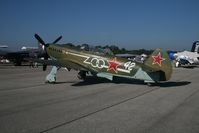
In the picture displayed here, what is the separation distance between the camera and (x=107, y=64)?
13.9 m

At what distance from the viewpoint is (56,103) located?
8781mm

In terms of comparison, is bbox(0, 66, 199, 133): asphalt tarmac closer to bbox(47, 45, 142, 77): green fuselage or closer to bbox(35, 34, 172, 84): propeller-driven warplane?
bbox(35, 34, 172, 84): propeller-driven warplane

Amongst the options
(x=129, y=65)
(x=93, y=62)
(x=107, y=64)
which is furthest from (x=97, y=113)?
(x=93, y=62)

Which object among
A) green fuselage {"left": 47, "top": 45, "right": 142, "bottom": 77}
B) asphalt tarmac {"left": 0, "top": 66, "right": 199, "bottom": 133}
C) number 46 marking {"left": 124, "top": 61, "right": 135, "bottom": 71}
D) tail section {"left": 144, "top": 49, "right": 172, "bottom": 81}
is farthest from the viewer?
green fuselage {"left": 47, "top": 45, "right": 142, "bottom": 77}

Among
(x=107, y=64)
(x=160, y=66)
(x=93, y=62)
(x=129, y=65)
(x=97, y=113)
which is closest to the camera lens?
(x=97, y=113)

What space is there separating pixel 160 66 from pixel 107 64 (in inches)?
109

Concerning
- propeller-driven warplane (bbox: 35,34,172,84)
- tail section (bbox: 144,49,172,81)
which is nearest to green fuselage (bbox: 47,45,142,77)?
propeller-driven warplane (bbox: 35,34,172,84)

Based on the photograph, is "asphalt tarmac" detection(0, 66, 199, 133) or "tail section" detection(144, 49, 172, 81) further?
"tail section" detection(144, 49, 172, 81)

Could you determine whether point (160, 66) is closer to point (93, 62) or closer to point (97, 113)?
point (93, 62)

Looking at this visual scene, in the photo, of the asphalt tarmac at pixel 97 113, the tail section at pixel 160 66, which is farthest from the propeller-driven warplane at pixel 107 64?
the asphalt tarmac at pixel 97 113

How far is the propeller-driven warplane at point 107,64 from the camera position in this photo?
505 inches

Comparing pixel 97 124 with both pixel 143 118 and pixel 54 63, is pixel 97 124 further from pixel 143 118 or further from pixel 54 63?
pixel 54 63

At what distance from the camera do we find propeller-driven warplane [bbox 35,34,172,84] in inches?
505

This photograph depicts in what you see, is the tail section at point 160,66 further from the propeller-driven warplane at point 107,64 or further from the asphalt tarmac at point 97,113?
the asphalt tarmac at point 97,113
